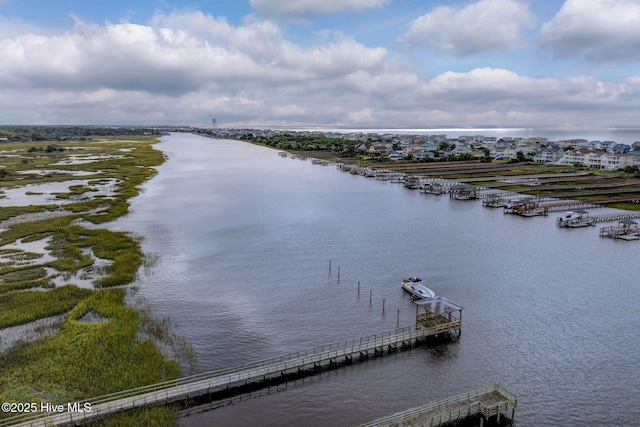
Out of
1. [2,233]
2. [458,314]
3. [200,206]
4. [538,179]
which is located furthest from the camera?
[538,179]

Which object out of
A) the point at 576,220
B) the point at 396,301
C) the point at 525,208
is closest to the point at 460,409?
the point at 396,301

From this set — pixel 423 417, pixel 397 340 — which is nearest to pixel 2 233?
pixel 397 340

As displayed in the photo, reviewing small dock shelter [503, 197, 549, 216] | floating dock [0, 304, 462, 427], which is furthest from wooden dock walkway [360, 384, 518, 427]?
small dock shelter [503, 197, 549, 216]

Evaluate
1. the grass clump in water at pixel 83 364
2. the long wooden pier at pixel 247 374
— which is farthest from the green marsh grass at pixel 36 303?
the long wooden pier at pixel 247 374

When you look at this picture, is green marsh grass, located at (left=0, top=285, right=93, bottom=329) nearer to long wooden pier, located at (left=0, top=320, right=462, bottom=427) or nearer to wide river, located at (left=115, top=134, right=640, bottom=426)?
wide river, located at (left=115, top=134, right=640, bottom=426)

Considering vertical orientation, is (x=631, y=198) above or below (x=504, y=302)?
above

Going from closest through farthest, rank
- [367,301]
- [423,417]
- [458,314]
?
[423,417], [458,314], [367,301]

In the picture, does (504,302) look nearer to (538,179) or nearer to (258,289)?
(258,289)
